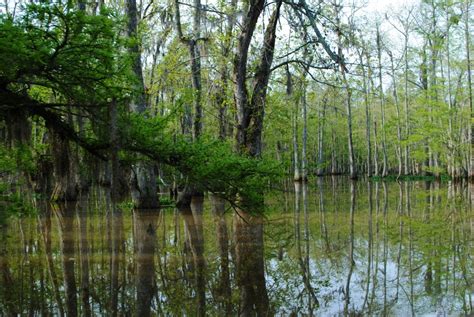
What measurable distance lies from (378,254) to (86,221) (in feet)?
26.2

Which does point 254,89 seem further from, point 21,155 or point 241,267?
point 21,155

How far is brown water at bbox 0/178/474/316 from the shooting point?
17.0ft

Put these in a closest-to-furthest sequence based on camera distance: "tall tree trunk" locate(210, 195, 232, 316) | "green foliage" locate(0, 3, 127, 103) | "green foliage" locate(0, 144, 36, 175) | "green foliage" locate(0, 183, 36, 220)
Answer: "green foliage" locate(0, 3, 127, 103) → "tall tree trunk" locate(210, 195, 232, 316) → "green foliage" locate(0, 183, 36, 220) → "green foliage" locate(0, 144, 36, 175)

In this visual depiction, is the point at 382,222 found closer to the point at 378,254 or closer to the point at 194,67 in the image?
the point at 378,254

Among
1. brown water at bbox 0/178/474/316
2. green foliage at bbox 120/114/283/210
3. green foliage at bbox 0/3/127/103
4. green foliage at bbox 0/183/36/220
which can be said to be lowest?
brown water at bbox 0/178/474/316

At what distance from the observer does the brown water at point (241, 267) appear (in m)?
5.19

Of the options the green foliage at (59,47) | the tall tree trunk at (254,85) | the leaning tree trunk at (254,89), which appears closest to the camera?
the green foliage at (59,47)

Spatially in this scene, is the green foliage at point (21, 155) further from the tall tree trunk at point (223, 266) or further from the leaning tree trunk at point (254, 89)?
the leaning tree trunk at point (254, 89)

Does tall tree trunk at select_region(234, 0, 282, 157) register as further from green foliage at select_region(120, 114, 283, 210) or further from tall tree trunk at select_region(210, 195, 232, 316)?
green foliage at select_region(120, 114, 283, 210)

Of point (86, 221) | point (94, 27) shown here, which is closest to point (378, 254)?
point (94, 27)

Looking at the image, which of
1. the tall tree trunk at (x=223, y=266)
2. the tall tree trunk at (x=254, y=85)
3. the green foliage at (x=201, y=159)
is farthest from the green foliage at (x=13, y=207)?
the tall tree trunk at (x=254, y=85)

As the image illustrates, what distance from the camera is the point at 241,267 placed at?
693 centimetres

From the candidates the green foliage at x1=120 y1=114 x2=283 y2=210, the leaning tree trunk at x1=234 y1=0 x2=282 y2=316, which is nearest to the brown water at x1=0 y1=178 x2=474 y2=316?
the green foliage at x1=120 y1=114 x2=283 y2=210

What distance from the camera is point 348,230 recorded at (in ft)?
34.0
